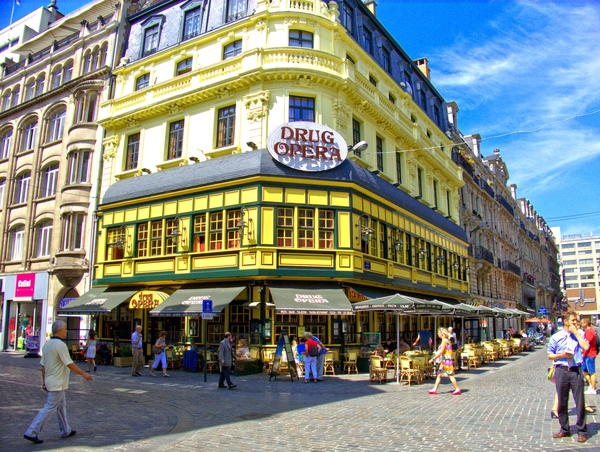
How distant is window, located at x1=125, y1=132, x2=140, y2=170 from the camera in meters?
24.9

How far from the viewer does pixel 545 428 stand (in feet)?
27.4

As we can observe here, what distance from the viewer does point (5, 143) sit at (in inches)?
1308

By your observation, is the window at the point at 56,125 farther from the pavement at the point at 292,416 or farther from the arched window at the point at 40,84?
the pavement at the point at 292,416

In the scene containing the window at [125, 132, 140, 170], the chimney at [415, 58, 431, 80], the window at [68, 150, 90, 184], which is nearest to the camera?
the window at [125, 132, 140, 170]

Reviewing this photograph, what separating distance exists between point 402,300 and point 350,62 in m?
11.6

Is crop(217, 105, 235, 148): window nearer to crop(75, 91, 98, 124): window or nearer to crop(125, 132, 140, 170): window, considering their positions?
crop(125, 132, 140, 170): window

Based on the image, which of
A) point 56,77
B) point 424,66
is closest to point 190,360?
point 56,77

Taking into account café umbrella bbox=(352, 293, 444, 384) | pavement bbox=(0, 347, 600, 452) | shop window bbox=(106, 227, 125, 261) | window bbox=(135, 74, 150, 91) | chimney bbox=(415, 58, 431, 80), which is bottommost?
pavement bbox=(0, 347, 600, 452)

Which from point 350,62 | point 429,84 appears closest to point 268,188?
point 350,62

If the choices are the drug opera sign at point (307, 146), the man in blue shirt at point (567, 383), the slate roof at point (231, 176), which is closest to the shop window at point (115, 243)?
the slate roof at point (231, 176)

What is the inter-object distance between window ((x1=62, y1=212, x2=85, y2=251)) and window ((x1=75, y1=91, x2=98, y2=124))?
537cm

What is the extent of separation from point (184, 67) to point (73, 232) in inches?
413

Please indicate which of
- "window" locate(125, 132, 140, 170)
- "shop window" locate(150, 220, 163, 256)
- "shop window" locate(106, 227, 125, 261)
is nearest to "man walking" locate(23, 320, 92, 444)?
"shop window" locate(150, 220, 163, 256)

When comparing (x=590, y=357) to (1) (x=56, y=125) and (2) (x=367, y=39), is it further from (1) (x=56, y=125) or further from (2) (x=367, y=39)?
(1) (x=56, y=125)
